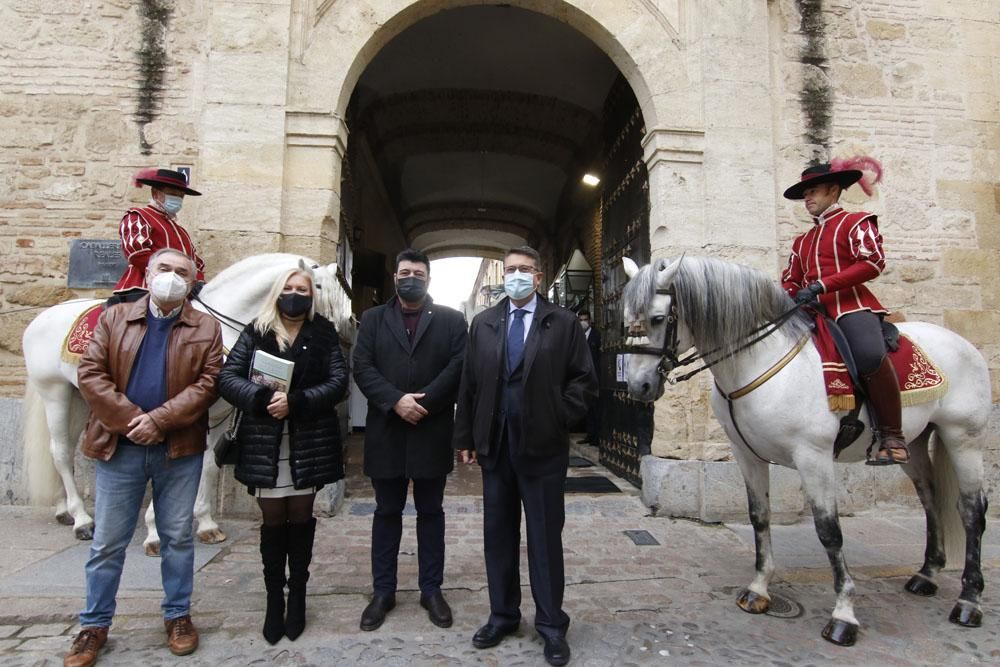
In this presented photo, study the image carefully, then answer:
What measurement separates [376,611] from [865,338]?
3.00 m

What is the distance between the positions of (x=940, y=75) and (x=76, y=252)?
833cm

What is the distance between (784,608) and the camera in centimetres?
317

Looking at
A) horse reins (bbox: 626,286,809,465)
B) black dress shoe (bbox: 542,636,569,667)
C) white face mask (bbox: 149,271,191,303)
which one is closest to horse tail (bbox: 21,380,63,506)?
white face mask (bbox: 149,271,191,303)

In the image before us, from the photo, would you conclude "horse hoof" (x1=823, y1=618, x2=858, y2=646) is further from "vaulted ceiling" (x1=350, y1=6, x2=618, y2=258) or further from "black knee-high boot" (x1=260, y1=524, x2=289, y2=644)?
"vaulted ceiling" (x1=350, y1=6, x2=618, y2=258)

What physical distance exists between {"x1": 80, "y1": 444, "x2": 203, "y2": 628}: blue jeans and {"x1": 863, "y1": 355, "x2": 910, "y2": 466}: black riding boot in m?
3.54

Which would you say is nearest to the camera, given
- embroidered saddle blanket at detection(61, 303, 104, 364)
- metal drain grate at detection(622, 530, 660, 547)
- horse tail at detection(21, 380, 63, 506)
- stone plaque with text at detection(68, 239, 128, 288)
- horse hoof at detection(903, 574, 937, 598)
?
horse hoof at detection(903, 574, 937, 598)

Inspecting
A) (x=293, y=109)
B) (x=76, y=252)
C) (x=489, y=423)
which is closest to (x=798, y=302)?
(x=489, y=423)

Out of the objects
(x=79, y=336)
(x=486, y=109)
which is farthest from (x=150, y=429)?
(x=486, y=109)

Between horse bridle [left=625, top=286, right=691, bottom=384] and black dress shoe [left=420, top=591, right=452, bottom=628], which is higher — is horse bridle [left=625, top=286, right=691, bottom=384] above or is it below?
above

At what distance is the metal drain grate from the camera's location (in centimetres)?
423

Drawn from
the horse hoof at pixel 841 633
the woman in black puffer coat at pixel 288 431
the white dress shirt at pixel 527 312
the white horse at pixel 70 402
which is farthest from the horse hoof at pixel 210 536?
the horse hoof at pixel 841 633

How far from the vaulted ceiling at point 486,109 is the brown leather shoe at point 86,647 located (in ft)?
21.0

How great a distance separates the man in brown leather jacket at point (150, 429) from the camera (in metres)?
2.47

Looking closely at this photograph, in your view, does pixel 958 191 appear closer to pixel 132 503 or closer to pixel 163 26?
pixel 132 503
